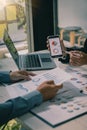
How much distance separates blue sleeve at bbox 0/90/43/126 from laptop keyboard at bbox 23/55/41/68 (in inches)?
19.9

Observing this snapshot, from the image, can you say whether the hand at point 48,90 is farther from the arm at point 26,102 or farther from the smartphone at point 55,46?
the smartphone at point 55,46

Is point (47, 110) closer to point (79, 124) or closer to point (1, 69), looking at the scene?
point (79, 124)

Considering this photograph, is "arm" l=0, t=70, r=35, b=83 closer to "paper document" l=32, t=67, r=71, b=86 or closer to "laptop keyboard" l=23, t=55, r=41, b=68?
"paper document" l=32, t=67, r=71, b=86

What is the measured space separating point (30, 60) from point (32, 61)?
0.02 metres

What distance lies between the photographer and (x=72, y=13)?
235 cm

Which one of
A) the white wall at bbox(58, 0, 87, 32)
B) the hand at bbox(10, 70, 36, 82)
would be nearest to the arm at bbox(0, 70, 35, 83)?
the hand at bbox(10, 70, 36, 82)

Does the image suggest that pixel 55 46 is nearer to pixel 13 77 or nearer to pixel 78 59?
pixel 78 59

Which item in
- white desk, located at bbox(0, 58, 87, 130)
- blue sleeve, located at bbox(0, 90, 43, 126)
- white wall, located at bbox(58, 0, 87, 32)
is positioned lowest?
white desk, located at bbox(0, 58, 87, 130)

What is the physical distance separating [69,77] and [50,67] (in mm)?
308

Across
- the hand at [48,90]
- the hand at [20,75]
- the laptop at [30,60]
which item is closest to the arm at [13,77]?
the hand at [20,75]

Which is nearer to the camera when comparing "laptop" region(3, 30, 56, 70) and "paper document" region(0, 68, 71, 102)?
"paper document" region(0, 68, 71, 102)

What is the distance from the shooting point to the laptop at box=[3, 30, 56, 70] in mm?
1647

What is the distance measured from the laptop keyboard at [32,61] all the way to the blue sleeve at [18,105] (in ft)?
1.66

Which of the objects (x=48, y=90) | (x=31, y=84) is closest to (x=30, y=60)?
(x=31, y=84)
